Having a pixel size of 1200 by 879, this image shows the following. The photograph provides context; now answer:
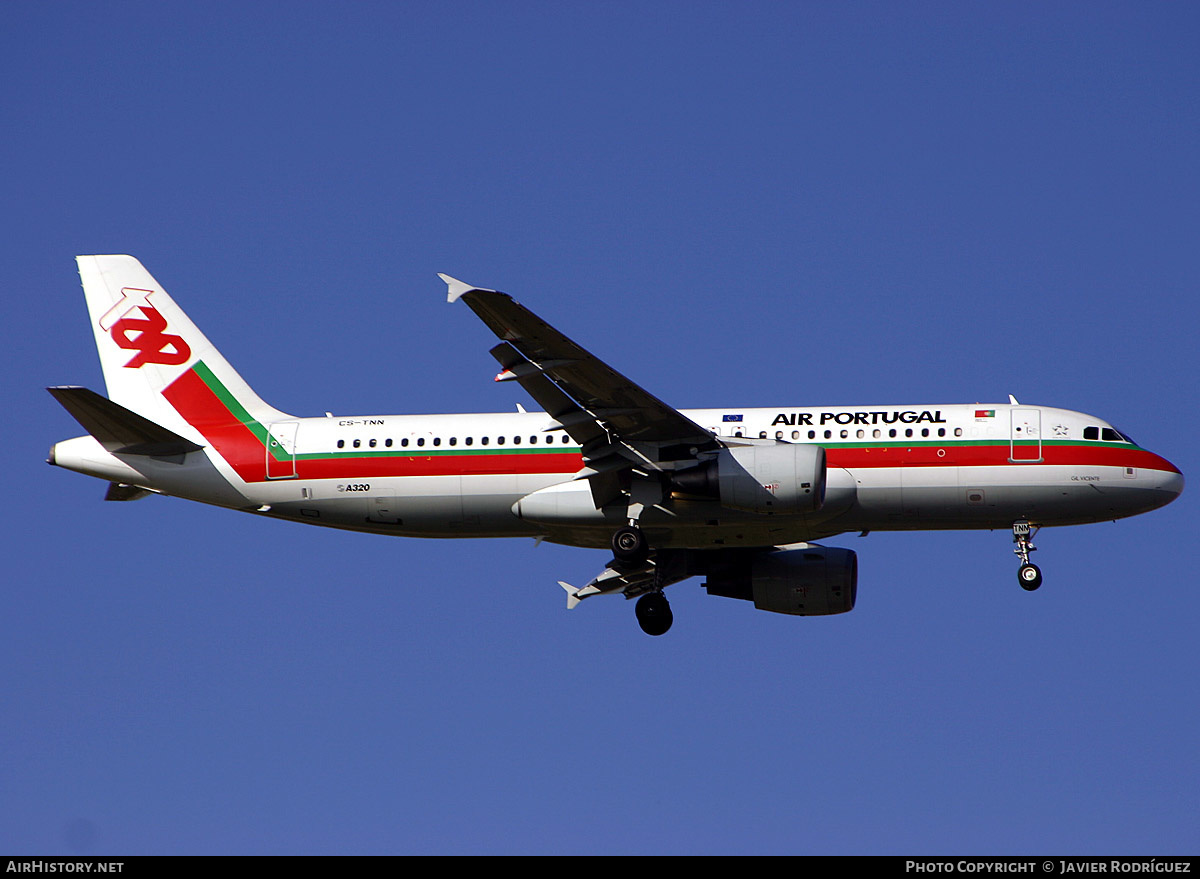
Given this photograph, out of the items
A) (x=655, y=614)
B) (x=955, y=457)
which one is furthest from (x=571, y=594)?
(x=955, y=457)

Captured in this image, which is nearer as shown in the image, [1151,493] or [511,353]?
[511,353]

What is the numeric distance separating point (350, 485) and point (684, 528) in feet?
29.8

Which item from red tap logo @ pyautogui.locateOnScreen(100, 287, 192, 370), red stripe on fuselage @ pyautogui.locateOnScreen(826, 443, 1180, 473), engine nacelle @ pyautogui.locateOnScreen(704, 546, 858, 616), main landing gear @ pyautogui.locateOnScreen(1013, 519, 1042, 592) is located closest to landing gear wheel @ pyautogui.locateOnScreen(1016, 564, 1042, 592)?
main landing gear @ pyautogui.locateOnScreen(1013, 519, 1042, 592)

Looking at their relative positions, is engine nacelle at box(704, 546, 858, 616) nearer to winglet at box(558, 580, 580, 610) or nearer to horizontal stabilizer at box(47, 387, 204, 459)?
winglet at box(558, 580, 580, 610)

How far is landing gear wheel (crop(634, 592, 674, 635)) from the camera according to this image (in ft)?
144

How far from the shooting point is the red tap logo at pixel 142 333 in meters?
44.8

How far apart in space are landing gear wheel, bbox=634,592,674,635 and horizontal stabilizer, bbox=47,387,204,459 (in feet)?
43.2

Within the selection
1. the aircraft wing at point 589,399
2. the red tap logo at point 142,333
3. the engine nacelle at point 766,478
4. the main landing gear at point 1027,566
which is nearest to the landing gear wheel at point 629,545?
the aircraft wing at point 589,399

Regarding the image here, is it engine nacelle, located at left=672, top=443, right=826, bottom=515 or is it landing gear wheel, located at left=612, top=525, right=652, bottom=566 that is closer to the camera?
engine nacelle, located at left=672, top=443, right=826, bottom=515

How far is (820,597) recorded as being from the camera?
4356cm

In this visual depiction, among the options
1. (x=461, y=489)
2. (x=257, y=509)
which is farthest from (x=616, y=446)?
(x=257, y=509)

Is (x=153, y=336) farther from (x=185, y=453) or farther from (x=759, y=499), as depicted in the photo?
(x=759, y=499)

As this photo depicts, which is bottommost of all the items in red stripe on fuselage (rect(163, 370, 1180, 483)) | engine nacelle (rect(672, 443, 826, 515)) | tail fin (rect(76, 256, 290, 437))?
engine nacelle (rect(672, 443, 826, 515))
